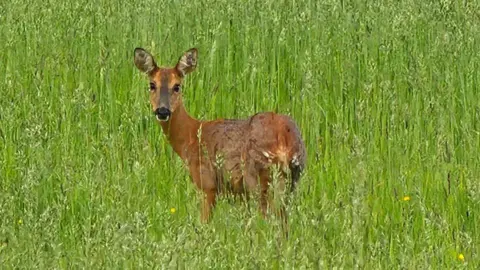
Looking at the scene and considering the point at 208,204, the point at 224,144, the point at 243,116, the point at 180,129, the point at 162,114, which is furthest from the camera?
the point at 243,116

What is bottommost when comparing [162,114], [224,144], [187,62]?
[224,144]

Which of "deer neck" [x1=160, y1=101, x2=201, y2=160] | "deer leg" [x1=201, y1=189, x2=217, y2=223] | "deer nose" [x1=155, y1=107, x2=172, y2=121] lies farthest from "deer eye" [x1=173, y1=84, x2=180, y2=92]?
"deer leg" [x1=201, y1=189, x2=217, y2=223]

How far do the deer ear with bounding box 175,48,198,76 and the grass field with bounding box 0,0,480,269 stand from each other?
0.42m

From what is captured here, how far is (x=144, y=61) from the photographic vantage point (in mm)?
7242

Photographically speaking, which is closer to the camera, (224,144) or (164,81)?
(224,144)

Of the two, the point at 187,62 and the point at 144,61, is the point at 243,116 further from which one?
the point at 144,61

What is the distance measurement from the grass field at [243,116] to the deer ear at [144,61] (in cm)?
34

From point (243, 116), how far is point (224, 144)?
75cm

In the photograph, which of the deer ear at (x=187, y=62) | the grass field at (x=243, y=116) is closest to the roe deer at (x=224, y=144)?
the deer ear at (x=187, y=62)

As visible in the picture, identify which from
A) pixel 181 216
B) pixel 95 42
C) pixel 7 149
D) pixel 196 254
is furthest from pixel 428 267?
pixel 95 42

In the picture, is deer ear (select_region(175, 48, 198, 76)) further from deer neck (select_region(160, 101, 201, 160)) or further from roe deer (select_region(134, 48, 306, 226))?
deer neck (select_region(160, 101, 201, 160))

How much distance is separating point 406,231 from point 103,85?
344cm

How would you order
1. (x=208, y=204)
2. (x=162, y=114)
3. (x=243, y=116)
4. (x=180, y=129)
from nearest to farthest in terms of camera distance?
(x=208, y=204) < (x=162, y=114) < (x=180, y=129) < (x=243, y=116)

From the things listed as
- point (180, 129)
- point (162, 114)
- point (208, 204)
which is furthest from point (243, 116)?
point (208, 204)
